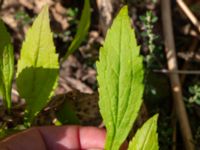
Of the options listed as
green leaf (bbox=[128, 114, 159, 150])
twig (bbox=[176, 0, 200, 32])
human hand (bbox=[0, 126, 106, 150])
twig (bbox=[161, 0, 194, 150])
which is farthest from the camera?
twig (bbox=[176, 0, 200, 32])

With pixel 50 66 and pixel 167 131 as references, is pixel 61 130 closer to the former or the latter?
pixel 50 66

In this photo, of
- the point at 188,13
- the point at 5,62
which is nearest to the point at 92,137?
the point at 5,62

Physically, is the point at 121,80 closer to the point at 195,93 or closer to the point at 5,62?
the point at 5,62

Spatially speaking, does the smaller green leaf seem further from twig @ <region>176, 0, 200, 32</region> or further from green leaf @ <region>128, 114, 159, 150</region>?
twig @ <region>176, 0, 200, 32</region>

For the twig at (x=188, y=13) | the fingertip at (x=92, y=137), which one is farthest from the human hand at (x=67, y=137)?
the twig at (x=188, y=13)

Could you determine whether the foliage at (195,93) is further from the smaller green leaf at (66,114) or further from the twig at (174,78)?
the smaller green leaf at (66,114)

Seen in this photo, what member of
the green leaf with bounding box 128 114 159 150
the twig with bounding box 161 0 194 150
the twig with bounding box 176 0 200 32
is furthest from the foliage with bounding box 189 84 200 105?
the green leaf with bounding box 128 114 159 150
